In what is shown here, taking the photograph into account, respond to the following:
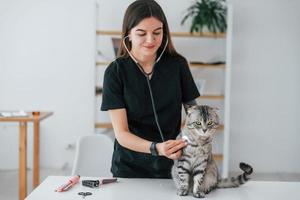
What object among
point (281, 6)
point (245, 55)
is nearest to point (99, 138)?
point (245, 55)

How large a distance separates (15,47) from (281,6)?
2.73 metres

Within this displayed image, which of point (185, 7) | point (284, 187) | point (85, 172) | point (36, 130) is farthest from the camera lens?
point (185, 7)

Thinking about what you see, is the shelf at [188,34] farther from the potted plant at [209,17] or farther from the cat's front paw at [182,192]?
the cat's front paw at [182,192]

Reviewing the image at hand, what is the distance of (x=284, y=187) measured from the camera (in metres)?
1.58

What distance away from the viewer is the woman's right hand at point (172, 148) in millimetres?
1382

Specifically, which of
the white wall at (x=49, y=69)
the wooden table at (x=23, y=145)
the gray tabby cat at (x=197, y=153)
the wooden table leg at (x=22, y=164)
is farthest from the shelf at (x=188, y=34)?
the gray tabby cat at (x=197, y=153)

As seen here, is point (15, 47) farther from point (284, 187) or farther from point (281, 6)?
point (284, 187)

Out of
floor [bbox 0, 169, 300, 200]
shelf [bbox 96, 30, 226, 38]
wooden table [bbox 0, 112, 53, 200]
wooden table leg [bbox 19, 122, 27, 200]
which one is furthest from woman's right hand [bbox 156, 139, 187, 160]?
shelf [bbox 96, 30, 226, 38]

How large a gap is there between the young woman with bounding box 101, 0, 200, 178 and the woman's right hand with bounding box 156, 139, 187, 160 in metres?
0.18

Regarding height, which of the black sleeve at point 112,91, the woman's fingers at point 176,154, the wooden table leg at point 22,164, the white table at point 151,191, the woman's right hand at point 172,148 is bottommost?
the wooden table leg at point 22,164

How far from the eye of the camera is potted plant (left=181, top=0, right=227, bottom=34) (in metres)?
3.86

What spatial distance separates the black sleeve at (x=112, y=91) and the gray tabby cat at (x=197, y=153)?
0.98 feet

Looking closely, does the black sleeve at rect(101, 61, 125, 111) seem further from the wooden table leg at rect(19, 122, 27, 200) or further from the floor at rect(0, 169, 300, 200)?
the floor at rect(0, 169, 300, 200)

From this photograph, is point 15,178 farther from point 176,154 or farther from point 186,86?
point 176,154
